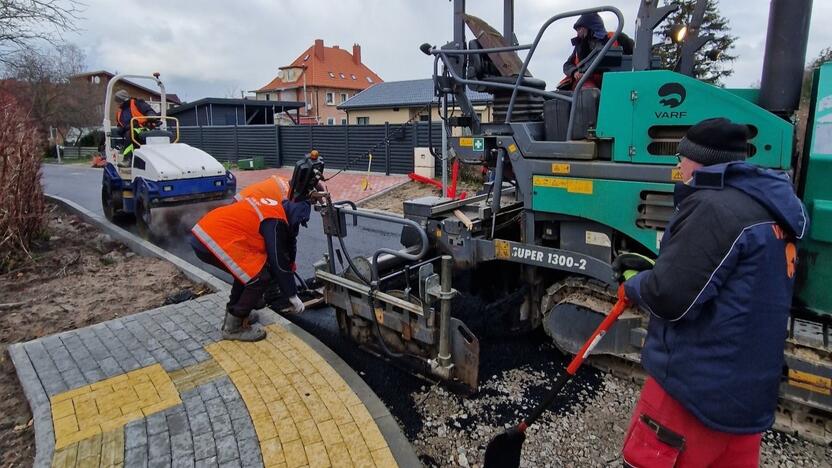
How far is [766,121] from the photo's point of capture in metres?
3.17

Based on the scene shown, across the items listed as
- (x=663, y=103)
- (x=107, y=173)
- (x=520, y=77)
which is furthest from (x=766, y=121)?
(x=107, y=173)

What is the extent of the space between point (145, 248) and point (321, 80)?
51.3 m

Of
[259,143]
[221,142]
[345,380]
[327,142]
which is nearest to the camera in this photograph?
[345,380]

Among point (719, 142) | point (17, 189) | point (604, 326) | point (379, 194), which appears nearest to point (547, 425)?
point (604, 326)

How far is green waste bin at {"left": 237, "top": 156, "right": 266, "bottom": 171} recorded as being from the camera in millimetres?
21141

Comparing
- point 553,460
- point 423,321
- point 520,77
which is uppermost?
point 520,77

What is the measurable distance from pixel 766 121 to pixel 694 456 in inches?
84.7

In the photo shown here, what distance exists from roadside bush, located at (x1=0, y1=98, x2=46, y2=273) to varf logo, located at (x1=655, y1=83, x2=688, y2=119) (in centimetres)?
704

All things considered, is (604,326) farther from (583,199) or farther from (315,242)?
(315,242)

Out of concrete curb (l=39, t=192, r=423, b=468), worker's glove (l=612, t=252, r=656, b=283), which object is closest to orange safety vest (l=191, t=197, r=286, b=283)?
concrete curb (l=39, t=192, r=423, b=468)

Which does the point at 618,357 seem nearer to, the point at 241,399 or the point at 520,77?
the point at 520,77

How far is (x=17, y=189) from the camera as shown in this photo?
6.59 meters

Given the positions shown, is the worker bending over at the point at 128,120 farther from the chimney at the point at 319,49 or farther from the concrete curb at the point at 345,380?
the chimney at the point at 319,49

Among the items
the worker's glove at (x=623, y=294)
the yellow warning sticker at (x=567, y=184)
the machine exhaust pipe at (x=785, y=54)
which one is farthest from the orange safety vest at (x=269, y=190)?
the machine exhaust pipe at (x=785, y=54)
